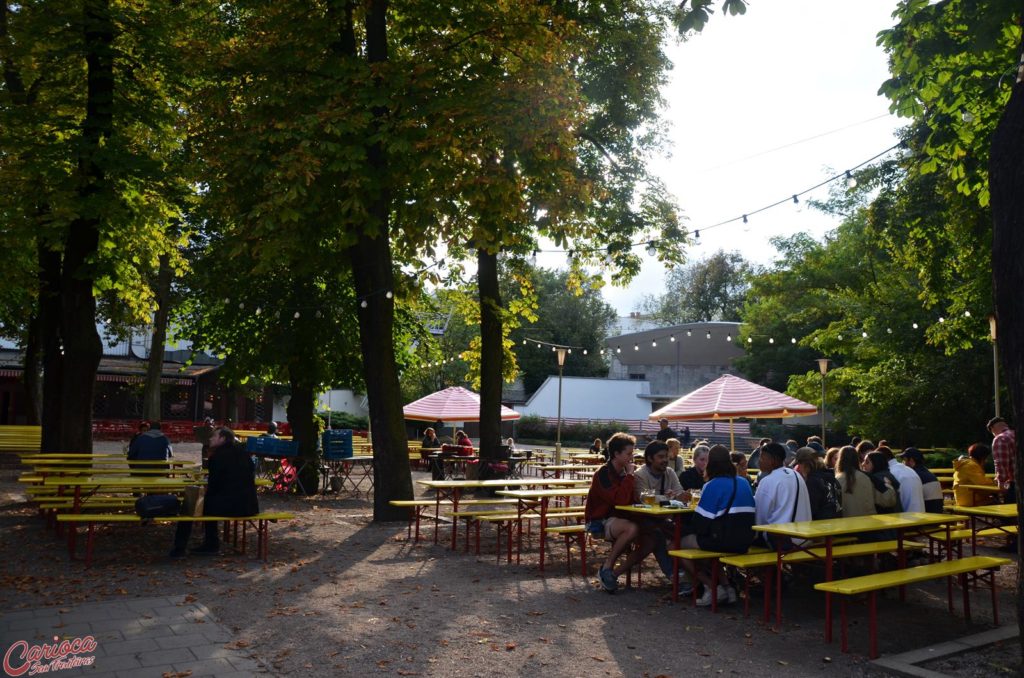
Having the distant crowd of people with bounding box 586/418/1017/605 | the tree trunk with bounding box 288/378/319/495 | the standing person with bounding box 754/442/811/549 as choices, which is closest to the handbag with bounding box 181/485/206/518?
the distant crowd of people with bounding box 586/418/1017/605

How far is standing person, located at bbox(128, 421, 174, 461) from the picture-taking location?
1268 centimetres

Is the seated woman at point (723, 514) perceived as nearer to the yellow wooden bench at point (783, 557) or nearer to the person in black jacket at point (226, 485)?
the yellow wooden bench at point (783, 557)

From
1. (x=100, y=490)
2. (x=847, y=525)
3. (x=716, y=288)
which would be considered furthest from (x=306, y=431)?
(x=716, y=288)

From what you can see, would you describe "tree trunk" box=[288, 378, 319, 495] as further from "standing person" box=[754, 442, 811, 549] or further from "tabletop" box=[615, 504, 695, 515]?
"standing person" box=[754, 442, 811, 549]

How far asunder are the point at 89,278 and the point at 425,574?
6881mm

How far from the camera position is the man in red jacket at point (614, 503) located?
8195mm

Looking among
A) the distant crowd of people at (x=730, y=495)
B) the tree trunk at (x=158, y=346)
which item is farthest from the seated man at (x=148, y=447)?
the tree trunk at (x=158, y=346)

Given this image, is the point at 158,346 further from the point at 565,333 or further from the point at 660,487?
the point at 565,333

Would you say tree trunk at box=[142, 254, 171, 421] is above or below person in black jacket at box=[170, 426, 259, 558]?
above

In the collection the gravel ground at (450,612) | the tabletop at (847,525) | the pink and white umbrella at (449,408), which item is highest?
the pink and white umbrella at (449,408)

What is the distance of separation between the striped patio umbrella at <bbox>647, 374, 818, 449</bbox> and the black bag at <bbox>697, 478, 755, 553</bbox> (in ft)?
30.3

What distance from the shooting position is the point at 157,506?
9078 mm

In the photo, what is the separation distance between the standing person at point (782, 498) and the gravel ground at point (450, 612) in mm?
802

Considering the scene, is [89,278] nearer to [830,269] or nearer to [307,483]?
[307,483]
